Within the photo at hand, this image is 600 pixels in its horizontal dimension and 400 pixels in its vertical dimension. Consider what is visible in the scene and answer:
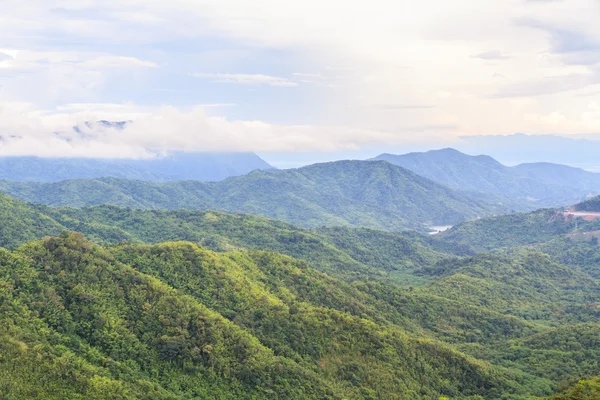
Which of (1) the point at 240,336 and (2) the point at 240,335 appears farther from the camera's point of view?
(2) the point at 240,335

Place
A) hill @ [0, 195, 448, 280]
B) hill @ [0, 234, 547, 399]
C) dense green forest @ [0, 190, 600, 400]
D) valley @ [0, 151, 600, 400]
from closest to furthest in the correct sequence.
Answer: hill @ [0, 234, 547, 399] → dense green forest @ [0, 190, 600, 400] → valley @ [0, 151, 600, 400] → hill @ [0, 195, 448, 280]

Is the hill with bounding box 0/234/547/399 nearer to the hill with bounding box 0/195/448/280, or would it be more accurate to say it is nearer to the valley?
the valley

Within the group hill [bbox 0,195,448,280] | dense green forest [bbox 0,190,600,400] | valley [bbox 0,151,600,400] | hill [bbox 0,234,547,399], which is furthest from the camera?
hill [bbox 0,195,448,280]

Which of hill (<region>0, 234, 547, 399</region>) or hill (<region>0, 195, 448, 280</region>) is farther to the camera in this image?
hill (<region>0, 195, 448, 280</region>)

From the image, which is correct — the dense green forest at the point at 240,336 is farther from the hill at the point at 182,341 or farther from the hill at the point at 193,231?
the hill at the point at 193,231

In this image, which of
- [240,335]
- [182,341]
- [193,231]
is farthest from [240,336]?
[193,231]

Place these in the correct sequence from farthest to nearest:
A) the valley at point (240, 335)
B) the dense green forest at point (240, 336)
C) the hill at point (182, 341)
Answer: the valley at point (240, 335)
the dense green forest at point (240, 336)
the hill at point (182, 341)

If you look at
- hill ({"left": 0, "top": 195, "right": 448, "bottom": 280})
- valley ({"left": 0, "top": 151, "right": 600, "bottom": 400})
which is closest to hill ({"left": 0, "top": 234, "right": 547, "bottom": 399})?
valley ({"left": 0, "top": 151, "right": 600, "bottom": 400})

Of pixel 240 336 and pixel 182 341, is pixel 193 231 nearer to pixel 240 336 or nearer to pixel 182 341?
pixel 240 336

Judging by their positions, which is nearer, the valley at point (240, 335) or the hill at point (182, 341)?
the hill at point (182, 341)

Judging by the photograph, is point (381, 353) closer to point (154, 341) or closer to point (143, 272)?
point (154, 341)

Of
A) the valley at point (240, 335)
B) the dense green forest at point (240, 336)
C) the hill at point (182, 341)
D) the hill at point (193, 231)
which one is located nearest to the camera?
the hill at point (182, 341)

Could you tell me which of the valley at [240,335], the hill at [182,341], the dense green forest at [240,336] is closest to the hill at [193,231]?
the dense green forest at [240,336]
